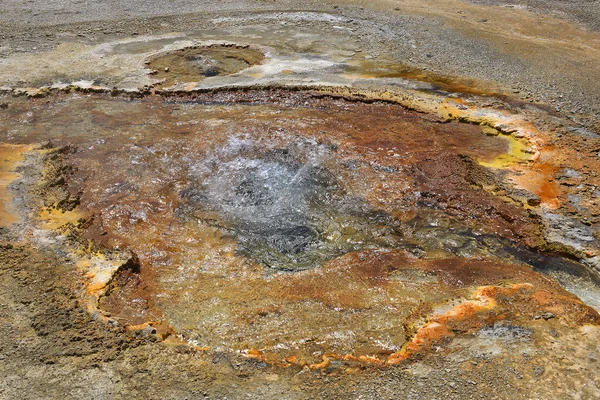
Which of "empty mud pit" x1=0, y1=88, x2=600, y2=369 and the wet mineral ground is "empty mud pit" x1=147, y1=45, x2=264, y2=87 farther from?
"empty mud pit" x1=0, y1=88, x2=600, y2=369

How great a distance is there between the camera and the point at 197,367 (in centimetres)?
367

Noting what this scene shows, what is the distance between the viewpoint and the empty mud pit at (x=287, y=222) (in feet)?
14.1

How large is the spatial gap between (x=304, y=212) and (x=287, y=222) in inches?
10.0

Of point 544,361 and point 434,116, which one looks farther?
point 434,116

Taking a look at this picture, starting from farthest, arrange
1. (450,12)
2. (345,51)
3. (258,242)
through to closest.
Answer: (450,12), (345,51), (258,242)

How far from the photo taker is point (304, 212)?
589 cm

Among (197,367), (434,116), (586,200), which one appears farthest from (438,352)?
(434,116)

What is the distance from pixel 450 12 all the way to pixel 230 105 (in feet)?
18.9

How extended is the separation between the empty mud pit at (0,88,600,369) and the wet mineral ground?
0.02 m

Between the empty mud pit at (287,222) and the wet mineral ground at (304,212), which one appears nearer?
the wet mineral ground at (304,212)

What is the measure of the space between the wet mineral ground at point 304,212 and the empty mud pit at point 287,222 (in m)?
0.02

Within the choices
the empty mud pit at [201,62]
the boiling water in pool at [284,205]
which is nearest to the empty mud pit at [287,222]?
the boiling water in pool at [284,205]

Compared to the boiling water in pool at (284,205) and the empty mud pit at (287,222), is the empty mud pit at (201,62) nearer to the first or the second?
the empty mud pit at (287,222)

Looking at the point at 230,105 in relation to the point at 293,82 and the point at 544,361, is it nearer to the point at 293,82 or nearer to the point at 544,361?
the point at 293,82
